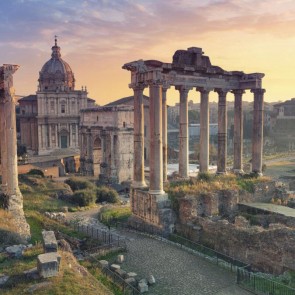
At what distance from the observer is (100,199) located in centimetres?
2723

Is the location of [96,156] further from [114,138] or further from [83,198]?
[83,198]

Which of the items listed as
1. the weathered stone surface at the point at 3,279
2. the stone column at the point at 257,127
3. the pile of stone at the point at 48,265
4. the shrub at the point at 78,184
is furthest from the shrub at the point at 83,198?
the weathered stone surface at the point at 3,279

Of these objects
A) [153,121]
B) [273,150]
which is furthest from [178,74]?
[273,150]

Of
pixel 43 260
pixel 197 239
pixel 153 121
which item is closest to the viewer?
pixel 43 260

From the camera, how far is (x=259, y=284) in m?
11.1

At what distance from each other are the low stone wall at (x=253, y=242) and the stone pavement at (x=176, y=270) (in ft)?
3.30

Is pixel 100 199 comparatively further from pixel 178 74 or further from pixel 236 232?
pixel 236 232

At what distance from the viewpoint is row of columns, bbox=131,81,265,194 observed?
Answer: 54.0 feet

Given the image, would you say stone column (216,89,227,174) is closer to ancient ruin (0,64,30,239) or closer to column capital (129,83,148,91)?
column capital (129,83,148,91)

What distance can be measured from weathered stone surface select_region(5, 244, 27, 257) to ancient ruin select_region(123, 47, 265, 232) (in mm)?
5825

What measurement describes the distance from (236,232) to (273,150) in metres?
61.9

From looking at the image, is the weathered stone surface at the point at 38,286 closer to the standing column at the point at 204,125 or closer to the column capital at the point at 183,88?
the column capital at the point at 183,88

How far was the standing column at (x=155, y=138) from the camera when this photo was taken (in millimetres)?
16359

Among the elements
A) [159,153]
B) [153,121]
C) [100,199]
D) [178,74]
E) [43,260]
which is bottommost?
[100,199]
